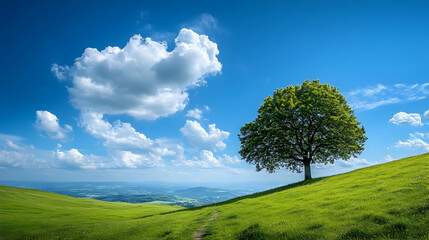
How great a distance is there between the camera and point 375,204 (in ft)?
46.5

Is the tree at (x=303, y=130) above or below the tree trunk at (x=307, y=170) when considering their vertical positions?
above

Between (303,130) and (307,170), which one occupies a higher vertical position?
(303,130)

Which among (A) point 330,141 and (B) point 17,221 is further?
(A) point 330,141

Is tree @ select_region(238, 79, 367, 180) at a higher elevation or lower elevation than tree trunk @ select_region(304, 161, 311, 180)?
higher

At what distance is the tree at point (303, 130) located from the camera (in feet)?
127

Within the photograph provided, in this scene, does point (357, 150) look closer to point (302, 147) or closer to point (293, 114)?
point (302, 147)

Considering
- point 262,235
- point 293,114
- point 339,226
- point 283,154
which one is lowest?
point 262,235

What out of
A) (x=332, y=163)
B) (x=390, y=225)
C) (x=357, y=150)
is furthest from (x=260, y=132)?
(x=390, y=225)

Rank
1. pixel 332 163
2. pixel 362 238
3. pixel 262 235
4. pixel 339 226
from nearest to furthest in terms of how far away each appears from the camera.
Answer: pixel 362 238 < pixel 339 226 < pixel 262 235 < pixel 332 163

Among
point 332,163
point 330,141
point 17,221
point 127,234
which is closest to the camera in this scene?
point 127,234

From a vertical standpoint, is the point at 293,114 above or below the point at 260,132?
above

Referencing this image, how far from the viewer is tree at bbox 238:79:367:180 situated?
127 ft

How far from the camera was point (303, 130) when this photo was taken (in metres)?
40.5

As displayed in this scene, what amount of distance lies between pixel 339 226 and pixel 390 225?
2507 millimetres
